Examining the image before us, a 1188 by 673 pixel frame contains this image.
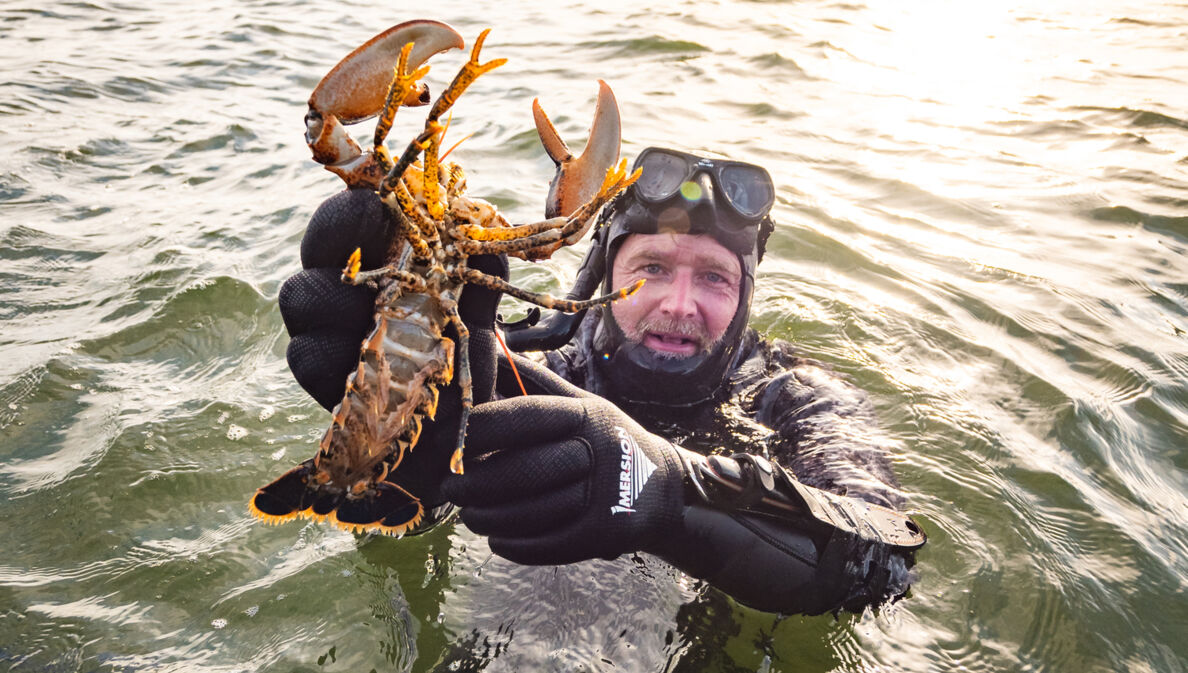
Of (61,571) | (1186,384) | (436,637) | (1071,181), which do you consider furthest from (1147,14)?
(61,571)

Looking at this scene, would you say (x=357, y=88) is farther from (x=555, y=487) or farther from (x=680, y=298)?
(x=680, y=298)

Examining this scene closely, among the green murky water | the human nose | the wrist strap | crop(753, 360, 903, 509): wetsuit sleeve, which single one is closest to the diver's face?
the human nose

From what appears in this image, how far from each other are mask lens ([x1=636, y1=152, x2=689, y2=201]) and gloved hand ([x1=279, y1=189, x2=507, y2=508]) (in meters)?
1.59

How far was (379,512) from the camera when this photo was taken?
8.71ft

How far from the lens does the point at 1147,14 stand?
14.1 meters

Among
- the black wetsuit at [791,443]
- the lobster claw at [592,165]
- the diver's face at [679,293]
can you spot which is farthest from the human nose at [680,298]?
the lobster claw at [592,165]

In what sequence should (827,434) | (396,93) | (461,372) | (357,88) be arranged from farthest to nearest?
(827,434), (461,372), (357,88), (396,93)

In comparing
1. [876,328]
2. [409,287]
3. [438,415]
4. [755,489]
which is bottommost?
[876,328]

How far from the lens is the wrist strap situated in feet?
9.07

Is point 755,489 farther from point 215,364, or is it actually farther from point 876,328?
point 215,364

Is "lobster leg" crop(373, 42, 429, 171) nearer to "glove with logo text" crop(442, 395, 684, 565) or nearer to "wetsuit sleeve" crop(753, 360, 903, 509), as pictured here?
"glove with logo text" crop(442, 395, 684, 565)

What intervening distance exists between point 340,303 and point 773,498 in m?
1.66

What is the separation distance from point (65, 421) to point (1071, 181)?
344 inches

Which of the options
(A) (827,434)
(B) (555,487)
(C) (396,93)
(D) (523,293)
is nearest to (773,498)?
(B) (555,487)
